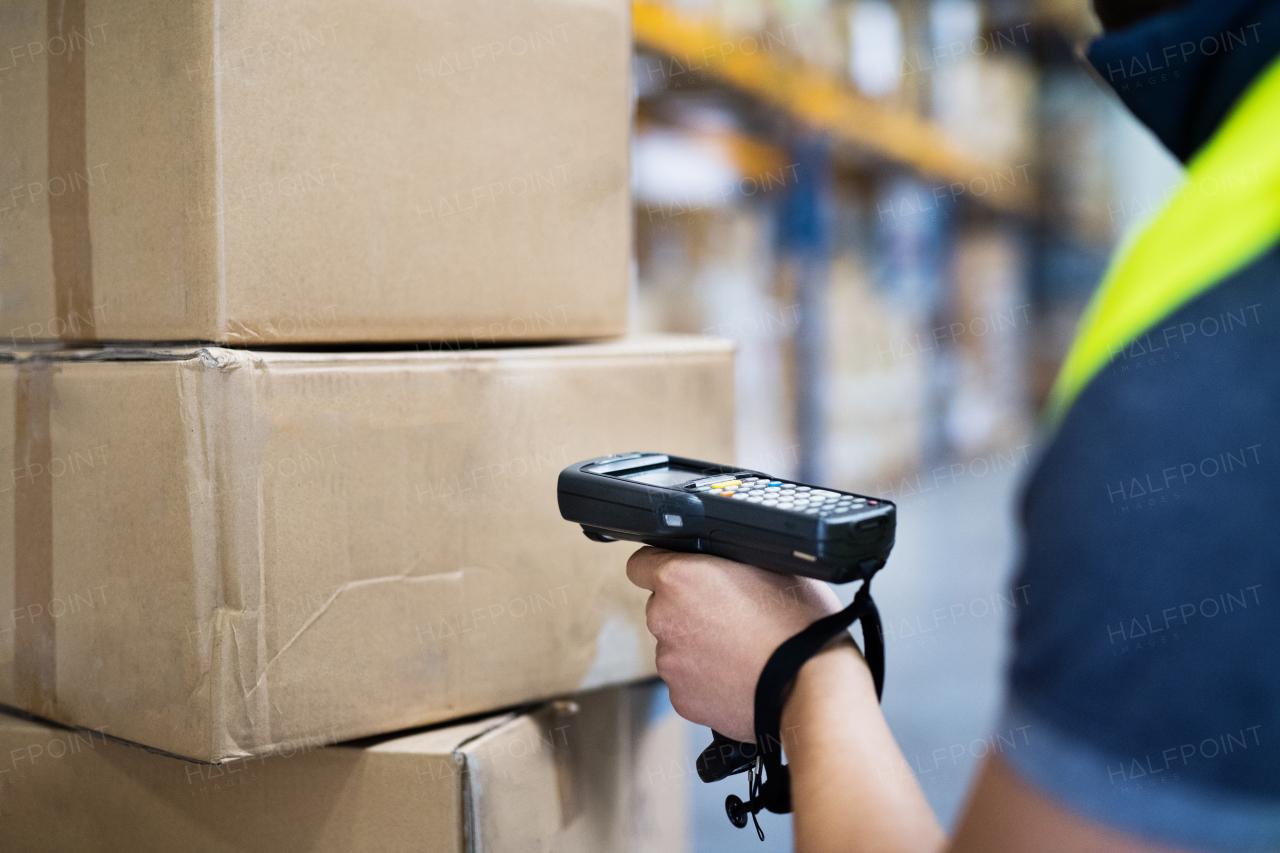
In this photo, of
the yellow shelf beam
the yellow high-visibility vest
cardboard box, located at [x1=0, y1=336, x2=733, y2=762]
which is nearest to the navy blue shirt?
the yellow high-visibility vest

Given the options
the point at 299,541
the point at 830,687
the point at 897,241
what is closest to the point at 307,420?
the point at 299,541

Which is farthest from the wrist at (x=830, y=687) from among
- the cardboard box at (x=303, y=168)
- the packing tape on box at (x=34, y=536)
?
the packing tape on box at (x=34, y=536)

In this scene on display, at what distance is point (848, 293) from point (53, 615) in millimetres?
2734

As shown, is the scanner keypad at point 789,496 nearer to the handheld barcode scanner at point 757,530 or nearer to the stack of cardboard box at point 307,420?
the handheld barcode scanner at point 757,530

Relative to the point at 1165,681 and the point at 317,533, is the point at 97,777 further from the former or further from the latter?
the point at 1165,681

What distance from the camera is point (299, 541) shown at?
1.83ft

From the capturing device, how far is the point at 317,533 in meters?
0.57

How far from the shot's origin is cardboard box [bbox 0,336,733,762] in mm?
537

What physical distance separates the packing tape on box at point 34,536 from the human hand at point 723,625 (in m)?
0.40

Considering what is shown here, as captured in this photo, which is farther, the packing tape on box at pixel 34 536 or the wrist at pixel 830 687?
the packing tape on box at pixel 34 536

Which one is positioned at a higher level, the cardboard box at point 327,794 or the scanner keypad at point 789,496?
the scanner keypad at point 789,496

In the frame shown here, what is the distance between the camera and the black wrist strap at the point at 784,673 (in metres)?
0.49

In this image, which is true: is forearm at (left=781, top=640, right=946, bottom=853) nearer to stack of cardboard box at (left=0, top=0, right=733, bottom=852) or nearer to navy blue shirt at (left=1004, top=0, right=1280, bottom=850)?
navy blue shirt at (left=1004, top=0, right=1280, bottom=850)

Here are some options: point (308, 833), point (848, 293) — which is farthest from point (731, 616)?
point (848, 293)
